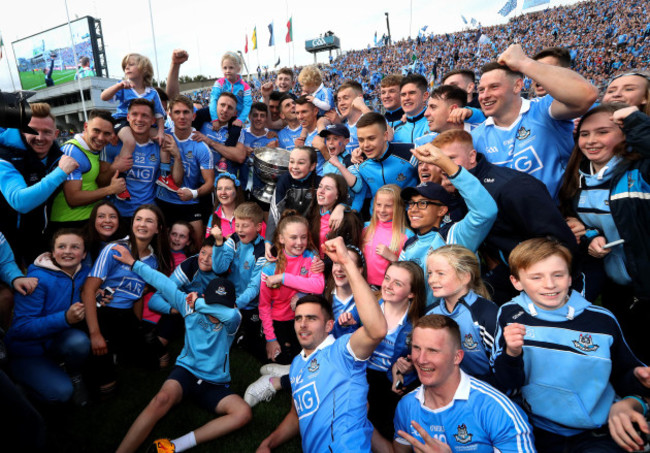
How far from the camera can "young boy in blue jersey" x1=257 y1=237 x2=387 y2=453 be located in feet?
7.30

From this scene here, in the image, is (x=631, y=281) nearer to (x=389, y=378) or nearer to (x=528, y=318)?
(x=528, y=318)

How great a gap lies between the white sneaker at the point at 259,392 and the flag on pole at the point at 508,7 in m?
28.7

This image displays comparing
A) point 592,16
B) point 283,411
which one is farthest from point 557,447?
point 592,16

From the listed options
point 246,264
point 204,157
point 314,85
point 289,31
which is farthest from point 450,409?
point 289,31

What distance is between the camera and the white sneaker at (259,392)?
3.44 m

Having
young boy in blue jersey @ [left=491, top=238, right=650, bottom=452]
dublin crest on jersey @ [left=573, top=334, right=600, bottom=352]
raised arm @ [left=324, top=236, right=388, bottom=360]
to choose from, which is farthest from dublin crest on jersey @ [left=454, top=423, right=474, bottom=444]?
dublin crest on jersey @ [left=573, top=334, right=600, bottom=352]

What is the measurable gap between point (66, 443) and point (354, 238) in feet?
10.1

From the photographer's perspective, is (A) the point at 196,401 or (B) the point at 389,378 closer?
(B) the point at 389,378

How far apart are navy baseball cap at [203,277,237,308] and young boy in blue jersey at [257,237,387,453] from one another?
70cm

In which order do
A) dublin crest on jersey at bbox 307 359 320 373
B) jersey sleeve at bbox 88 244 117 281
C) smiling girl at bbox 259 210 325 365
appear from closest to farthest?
1. dublin crest on jersey at bbox 307 359 320 373
2. jersey sleeve at bbox 88 244 117 281
3. smiling girl at bbox 259 210 325 365

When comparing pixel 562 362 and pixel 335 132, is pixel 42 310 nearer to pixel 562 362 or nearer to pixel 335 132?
pixel 335 132

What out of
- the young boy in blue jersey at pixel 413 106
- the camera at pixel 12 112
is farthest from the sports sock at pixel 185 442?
the young boy in blue jersey at pixel 413 106

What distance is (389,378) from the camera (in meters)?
3.08

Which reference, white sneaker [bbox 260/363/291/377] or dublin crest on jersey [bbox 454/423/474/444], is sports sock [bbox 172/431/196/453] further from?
dublin crest on jersey [bbox 454/423/474/444]
